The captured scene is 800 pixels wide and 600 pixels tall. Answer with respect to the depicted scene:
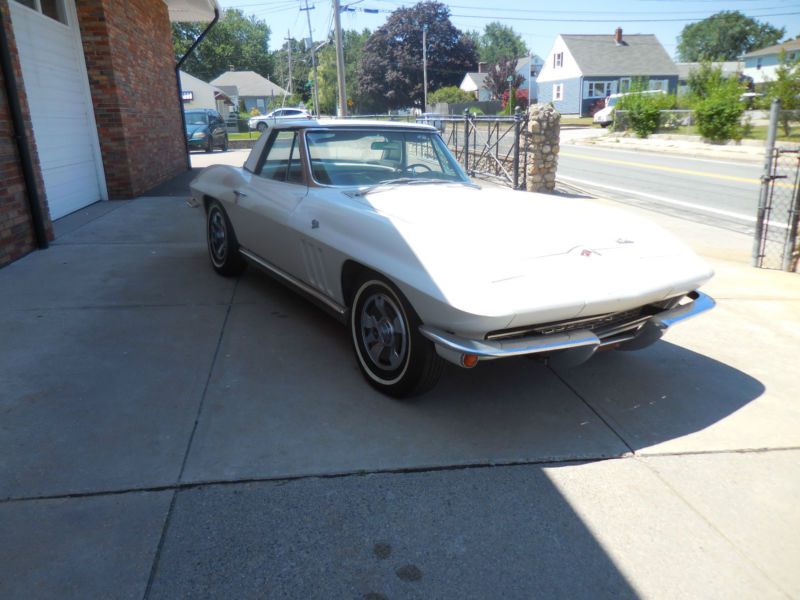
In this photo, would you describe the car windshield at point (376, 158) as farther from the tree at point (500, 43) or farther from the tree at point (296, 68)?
the tree at point (500, 43)

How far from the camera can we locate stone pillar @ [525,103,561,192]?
38.3 ft

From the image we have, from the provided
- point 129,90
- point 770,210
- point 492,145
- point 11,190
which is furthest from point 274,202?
point 492,145

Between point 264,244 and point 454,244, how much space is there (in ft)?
6.98

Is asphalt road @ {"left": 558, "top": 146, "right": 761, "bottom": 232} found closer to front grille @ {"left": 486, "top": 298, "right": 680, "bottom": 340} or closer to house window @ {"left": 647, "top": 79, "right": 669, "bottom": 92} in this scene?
front grille @ {"left": 486, "top": 298, "right": 680, "bottom": 340}

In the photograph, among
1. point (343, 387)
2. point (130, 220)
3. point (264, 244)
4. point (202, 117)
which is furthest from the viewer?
point (202, 117)

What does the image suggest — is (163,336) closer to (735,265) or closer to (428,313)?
(428,313)

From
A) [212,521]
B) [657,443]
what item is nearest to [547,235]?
[657,443]

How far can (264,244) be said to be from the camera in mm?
4754

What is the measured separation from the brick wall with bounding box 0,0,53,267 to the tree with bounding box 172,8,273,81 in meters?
68.2

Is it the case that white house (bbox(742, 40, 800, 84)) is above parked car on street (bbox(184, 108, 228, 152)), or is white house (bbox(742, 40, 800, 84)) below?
above

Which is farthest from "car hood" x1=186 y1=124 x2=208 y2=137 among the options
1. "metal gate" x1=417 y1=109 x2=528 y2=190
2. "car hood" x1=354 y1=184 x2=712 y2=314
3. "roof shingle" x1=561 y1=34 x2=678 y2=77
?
"roof shingle" x1=561 y1=34 x2=678 y2=77

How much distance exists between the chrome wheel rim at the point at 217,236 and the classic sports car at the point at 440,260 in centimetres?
91

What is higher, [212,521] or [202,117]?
[202,117]

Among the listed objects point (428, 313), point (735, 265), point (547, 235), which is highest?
point (547, 235)
